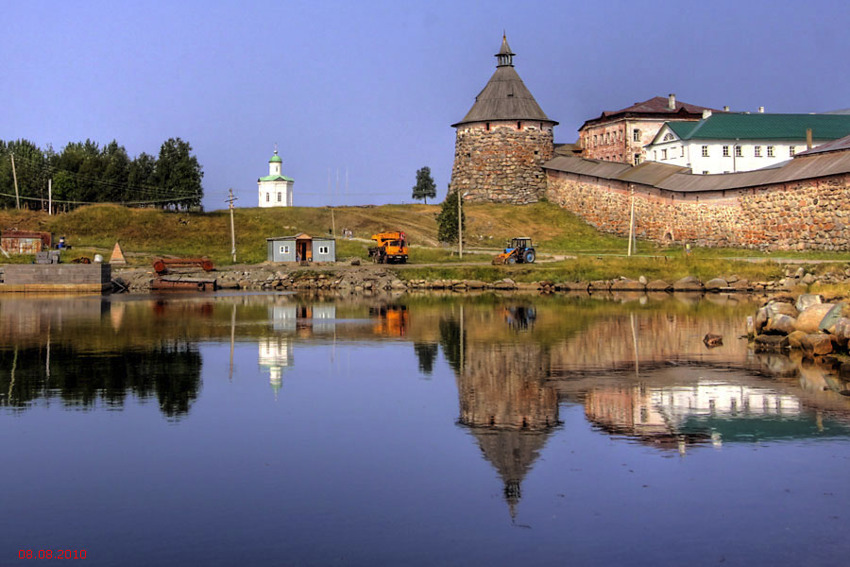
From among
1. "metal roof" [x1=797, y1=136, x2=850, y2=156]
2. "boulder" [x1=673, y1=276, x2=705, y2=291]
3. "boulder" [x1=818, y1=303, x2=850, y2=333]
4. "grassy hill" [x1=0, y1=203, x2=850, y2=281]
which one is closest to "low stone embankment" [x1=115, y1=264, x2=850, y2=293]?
"boulder" [x1=673, y1=276, x2=705, y2=291]

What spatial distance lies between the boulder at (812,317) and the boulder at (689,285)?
20.9 meters

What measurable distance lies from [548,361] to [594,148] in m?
57.8

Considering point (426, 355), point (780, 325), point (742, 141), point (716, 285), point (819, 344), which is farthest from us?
point (742, 141)

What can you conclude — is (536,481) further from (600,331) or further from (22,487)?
(600,331)

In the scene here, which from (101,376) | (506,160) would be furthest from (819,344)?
(506,160)

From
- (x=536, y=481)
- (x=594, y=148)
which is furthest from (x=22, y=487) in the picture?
(x=594, y=148)

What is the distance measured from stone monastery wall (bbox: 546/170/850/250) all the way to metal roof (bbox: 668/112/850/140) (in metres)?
6.55

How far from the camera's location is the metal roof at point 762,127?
63469 mm

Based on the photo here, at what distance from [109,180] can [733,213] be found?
46.6 meters

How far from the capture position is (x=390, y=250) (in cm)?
5138

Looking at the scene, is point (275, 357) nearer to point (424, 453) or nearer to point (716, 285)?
point (424, 453)
